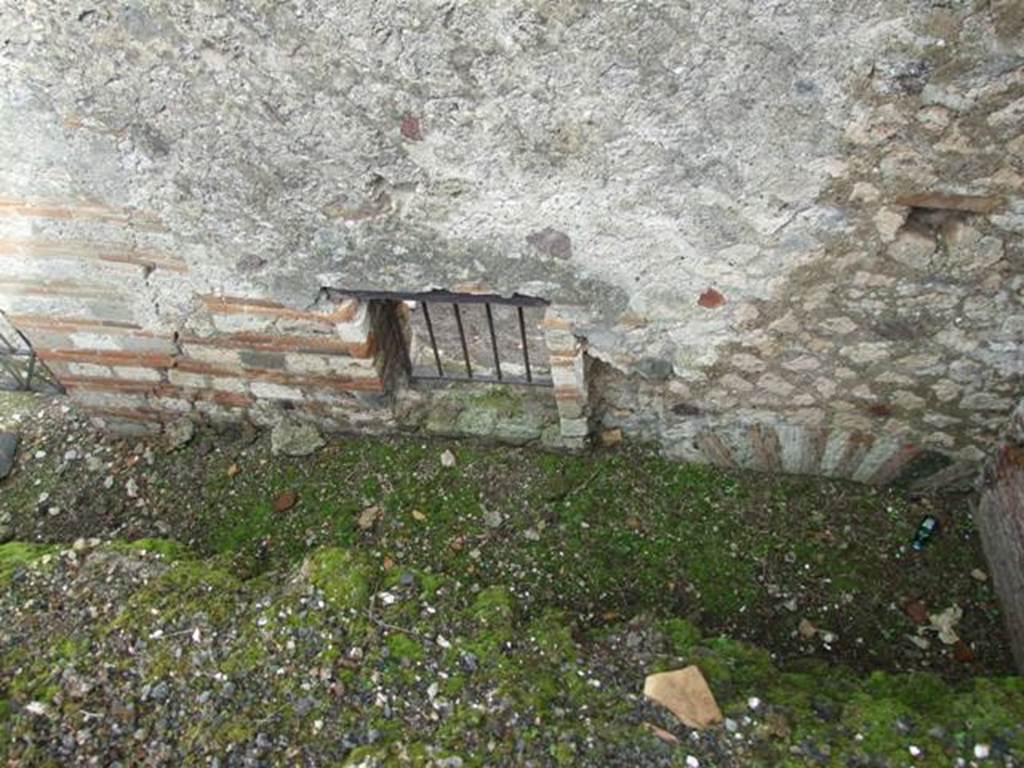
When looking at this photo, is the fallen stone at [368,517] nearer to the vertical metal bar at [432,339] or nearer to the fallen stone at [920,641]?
the vertical metal bar at [432,339]

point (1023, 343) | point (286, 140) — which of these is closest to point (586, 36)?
point (286, 140)

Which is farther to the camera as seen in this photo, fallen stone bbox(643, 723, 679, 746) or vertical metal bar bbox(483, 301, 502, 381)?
vertical metal bar bbox(483, 301, 502, 381)

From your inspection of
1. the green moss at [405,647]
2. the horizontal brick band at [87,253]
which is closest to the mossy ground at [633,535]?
the green moss at [405,647]

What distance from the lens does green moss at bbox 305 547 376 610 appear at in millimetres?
3223

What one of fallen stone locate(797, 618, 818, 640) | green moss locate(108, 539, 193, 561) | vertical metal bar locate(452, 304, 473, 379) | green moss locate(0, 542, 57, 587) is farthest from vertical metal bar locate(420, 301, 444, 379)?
fallen stone locate(797, 618, 818, 640)

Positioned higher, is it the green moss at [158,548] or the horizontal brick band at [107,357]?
the horizontal brick band at [107,357]

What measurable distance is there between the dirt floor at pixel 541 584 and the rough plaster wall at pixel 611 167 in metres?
0.59

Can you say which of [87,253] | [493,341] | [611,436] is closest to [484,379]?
[493,341]

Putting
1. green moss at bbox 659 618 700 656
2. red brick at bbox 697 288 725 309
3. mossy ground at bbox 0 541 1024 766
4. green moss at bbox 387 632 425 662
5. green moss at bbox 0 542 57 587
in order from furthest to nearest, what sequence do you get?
green moss at bbox 0 542 57 587
red brick at bbox 697 288 725 309
green moss at bbox 659 618 700 656
green moss at bbox 387 632 425 662
mossy ground at bbox 0 541 1024 766

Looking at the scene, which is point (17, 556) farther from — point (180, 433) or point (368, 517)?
point (368, 517)

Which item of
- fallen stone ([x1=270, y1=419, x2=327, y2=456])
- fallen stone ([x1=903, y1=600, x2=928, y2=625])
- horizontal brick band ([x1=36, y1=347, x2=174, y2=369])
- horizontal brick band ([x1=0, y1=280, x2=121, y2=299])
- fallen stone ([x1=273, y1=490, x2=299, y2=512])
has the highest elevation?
horizontal brick band ([x1=0, y1=280, x2=121, y2=299])

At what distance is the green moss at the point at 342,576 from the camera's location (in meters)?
3.22

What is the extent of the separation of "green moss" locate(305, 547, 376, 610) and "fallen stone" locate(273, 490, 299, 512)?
0.91 meters

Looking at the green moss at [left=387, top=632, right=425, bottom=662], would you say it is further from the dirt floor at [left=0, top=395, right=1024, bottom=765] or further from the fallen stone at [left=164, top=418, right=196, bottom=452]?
the fallen stone at [left=164, top=418, right=196, bottom=452]
